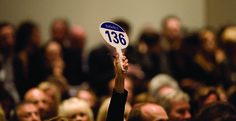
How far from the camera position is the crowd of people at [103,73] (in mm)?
3904

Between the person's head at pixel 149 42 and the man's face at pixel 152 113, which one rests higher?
the person's head at pixel 149 42

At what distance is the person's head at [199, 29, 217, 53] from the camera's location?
530 centimetres

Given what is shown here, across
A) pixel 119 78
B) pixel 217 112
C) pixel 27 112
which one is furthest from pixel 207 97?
pixel 27 112

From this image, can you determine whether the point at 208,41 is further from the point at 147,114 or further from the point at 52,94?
the point at 147,114

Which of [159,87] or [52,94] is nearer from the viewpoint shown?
[52,94]

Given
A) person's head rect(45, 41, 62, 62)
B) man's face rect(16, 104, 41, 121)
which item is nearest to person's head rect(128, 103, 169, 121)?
man's face rect(16, 104, 41, 121)

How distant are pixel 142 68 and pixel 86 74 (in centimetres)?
83

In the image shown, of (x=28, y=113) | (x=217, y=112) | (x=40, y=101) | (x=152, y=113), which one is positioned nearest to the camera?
(x=152, y=113)

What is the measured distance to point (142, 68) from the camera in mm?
5113

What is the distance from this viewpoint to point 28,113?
3537mm

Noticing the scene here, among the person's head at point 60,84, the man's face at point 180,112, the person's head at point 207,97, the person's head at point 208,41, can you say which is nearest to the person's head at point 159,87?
the person's head at point 207,97

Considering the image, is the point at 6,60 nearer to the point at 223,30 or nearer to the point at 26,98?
the point at 26,98

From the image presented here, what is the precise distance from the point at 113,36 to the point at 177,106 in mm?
1406

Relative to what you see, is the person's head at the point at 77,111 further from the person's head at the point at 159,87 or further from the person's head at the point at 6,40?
the person's head at the point at 6,40
